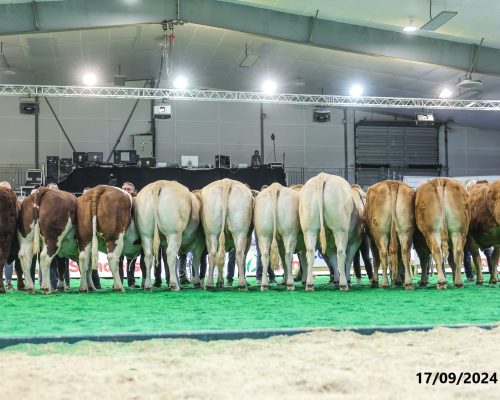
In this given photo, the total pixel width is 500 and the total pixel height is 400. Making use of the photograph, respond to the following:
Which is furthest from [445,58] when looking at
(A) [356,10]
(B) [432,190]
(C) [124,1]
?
(B) [432,190]

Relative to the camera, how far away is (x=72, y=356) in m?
4.58

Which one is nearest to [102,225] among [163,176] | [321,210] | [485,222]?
[321,210]

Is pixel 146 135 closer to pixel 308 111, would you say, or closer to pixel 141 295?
pixel 308 111

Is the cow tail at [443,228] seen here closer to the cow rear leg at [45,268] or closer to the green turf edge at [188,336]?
the green turf edge at [188,336]

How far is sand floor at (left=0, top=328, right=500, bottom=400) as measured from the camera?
11.9ft

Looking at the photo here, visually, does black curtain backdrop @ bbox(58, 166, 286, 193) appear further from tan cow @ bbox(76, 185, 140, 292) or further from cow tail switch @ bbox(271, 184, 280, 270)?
cow tail switch @ bbox(271, 184, 280, 270)

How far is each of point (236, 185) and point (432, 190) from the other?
341 cm

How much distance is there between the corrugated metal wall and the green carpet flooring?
25.9 meters

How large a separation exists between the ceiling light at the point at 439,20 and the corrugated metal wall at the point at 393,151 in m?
15.4

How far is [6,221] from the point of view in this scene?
9.77m

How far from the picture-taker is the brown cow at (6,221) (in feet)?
31.9

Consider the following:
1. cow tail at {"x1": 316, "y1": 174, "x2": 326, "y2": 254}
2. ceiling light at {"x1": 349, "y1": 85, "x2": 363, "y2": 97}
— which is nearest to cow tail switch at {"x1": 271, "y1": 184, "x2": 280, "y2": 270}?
cow tail at {"x1": 316, "y1": 174, "x2": 326, "y2": 254}

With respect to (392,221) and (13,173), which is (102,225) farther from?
(13,173)

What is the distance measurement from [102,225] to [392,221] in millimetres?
5045
